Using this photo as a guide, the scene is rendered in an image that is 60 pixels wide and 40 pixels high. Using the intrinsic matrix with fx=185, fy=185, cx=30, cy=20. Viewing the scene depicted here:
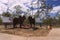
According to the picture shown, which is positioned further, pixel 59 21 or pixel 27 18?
pixel 59 21

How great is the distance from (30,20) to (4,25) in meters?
4.17

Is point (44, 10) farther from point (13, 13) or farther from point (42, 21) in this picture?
point (13, 13)

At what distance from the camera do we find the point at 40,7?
2691 centimetres

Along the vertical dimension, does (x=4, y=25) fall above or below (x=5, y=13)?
below

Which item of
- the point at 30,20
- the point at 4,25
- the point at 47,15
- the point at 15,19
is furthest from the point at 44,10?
the point at 4,25

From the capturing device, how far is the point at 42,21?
2844 cm

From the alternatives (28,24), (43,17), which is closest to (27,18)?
(28,24)

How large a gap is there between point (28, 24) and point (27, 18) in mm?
1011

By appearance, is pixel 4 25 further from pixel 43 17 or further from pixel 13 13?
pixel 43 17

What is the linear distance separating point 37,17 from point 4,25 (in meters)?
5.25

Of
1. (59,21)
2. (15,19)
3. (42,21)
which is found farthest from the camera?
(59,21)

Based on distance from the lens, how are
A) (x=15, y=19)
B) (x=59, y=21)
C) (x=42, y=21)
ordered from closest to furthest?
(x=15, y=19) < (x=42, y=21) < (x=59, y=21)

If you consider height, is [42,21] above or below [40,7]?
below

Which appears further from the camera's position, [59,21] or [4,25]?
[59,21]
